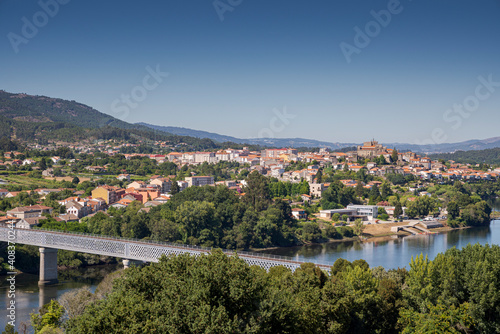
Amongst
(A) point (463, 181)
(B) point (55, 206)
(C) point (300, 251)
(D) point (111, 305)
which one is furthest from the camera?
(A) point (463, 181)

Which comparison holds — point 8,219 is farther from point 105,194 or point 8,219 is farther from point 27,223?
point 105,194

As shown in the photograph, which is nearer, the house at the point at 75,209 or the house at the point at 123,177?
the house at the point at 75,209

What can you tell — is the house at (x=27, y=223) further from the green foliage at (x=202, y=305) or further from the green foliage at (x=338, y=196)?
the green foliage at (x=338, y=196)

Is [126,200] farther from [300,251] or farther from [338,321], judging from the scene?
[338,321]

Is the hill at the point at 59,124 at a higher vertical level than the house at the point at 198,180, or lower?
higher

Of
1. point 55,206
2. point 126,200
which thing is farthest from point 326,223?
point 55,206

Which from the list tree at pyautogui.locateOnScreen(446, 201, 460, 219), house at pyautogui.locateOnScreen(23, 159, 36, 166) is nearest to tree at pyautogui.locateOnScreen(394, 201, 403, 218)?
tree at pyautogui.locateOnScreen(446, 201, 460, 219)

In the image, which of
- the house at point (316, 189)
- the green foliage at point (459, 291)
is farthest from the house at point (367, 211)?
the green foliage at point (459, 291)
